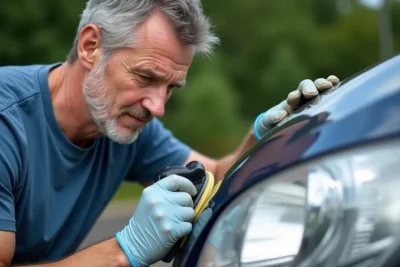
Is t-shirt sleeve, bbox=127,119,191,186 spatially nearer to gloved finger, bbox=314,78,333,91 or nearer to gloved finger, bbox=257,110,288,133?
gloved finger, bbox=257,110,288,133

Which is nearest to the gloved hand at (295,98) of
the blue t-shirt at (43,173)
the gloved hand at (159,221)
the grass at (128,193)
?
the gloved hand at (159,221)

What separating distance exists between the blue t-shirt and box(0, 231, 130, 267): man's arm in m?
0.05

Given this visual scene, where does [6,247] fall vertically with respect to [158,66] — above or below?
below

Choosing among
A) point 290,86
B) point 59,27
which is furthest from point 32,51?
point 290,86

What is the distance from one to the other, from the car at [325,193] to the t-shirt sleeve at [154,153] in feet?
4.28

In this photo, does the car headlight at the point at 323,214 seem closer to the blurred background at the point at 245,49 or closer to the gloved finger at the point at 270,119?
the gloved finger at the point at 270,119

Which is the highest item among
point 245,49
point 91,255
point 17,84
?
point 17,84

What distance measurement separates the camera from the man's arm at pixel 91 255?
190 centimetres

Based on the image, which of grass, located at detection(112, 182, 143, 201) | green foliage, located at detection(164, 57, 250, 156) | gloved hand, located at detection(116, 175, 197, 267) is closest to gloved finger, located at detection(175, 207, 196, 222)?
gloved hand, located at detection(116, 175, 197, 267)

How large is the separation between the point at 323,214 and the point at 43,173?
47.0 inches

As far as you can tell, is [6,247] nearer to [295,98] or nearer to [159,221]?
[159,221]

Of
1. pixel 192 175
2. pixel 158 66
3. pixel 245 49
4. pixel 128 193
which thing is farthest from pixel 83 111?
pixel 245 49

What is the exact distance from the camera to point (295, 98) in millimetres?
2119

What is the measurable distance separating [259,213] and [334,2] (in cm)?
5175
